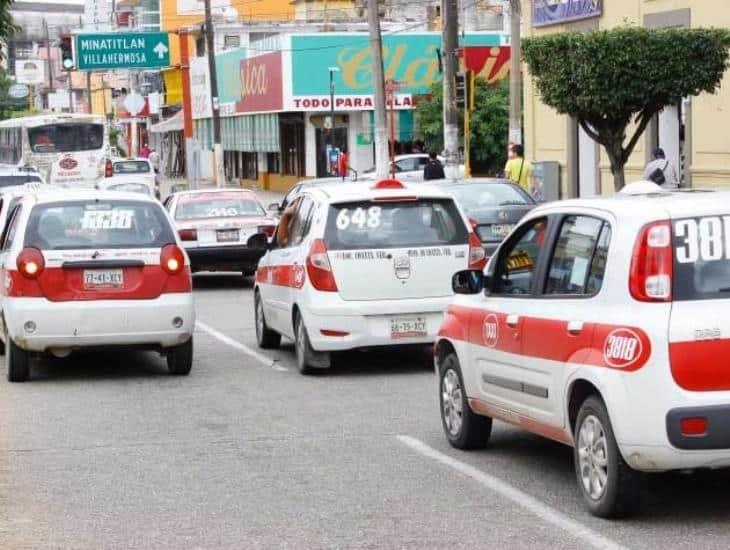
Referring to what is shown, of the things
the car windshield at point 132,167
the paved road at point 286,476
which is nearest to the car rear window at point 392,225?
the paved road at point 286,476

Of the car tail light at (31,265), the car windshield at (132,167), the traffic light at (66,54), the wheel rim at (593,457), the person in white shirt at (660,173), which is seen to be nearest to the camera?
the wheel rim at (593,457)

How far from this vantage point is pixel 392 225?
1436cm

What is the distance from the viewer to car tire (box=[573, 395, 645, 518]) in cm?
773

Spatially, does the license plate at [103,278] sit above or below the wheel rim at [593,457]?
above

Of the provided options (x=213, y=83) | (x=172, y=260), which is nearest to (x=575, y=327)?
(x=172, y=260)

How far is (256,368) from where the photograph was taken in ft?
49.6

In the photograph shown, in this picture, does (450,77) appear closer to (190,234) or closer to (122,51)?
(190,234)

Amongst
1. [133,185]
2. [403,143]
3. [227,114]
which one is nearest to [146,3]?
[227,114]

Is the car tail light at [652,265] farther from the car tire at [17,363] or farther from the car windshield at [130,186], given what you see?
the car windshield at [130,186]

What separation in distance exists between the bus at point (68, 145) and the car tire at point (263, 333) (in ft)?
116

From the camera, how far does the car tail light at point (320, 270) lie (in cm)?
1412

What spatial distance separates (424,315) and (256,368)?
193 centimetres

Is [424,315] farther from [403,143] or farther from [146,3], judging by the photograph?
[146,3]

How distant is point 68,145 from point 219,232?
28423mm
